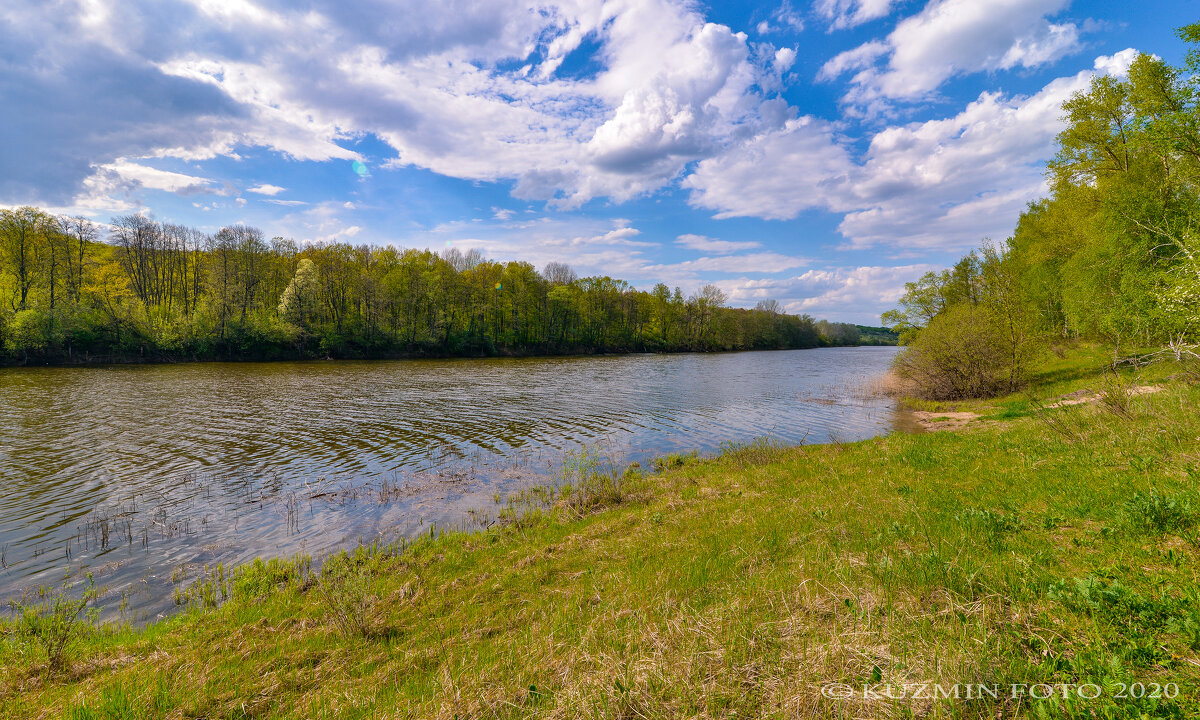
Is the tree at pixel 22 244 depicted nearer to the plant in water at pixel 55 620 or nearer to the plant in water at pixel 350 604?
the plant in water at pixel 55 620

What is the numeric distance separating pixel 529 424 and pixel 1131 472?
20.7 m

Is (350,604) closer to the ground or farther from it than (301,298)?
closer to the ground

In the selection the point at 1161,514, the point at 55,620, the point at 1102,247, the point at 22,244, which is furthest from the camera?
the point at 22,244

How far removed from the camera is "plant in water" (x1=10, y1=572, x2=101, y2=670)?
5539 mm

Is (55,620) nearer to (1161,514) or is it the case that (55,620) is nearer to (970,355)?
(1161,514)

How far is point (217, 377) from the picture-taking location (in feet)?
137

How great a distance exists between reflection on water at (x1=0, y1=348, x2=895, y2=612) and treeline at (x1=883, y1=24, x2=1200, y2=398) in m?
6.37

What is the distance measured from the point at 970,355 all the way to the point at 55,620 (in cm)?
3796

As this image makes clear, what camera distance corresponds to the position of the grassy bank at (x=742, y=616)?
11.1ft

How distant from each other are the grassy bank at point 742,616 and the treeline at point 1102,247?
55.5ft

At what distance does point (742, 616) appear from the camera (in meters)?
4.82

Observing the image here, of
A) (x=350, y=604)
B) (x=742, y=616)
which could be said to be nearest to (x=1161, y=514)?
(x=742, y=616)

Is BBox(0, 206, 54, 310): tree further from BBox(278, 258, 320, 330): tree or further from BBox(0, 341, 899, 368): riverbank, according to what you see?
BBox(278, 258, 320, 330): tree

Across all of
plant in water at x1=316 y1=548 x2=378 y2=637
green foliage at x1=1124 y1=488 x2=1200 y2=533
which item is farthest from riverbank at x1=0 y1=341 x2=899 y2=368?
green foliage at x1=1124 y1=488 x2=1200 y2=533
